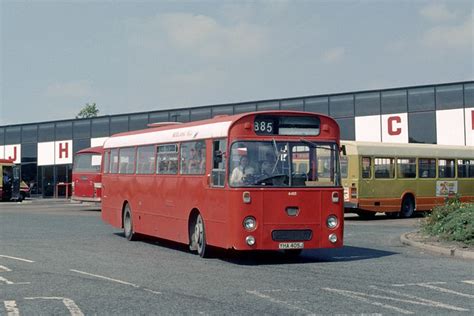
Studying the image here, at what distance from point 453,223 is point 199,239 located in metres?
5.97

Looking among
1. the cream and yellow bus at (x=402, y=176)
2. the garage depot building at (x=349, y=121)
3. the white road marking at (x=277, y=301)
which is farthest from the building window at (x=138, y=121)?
the white road marking at (x=277, y=301)

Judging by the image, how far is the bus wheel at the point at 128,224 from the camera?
2014 centimetres

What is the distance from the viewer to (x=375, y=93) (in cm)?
4481

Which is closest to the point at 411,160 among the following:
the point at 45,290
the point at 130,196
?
the point at 130,196

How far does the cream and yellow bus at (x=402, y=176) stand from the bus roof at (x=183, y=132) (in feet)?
28.0

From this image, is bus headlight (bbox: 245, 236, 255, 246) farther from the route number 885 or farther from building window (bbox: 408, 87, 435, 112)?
building window (bbox: 408, 87, 435, 112)

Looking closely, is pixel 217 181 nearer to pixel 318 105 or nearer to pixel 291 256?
pixel 291 256

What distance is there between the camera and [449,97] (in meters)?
41.7

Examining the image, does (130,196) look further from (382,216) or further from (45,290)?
(382,216)

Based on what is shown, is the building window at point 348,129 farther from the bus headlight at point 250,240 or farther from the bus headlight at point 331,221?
the bus headlight at point 250,240

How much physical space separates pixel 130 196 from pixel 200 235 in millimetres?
4872

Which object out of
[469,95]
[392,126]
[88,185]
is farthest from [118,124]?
[469,95]

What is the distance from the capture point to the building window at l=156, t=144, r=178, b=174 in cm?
1739

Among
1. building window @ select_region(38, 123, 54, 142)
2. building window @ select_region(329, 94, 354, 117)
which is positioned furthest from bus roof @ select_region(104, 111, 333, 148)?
building window @ select_region(38, 123, 54, 142)
